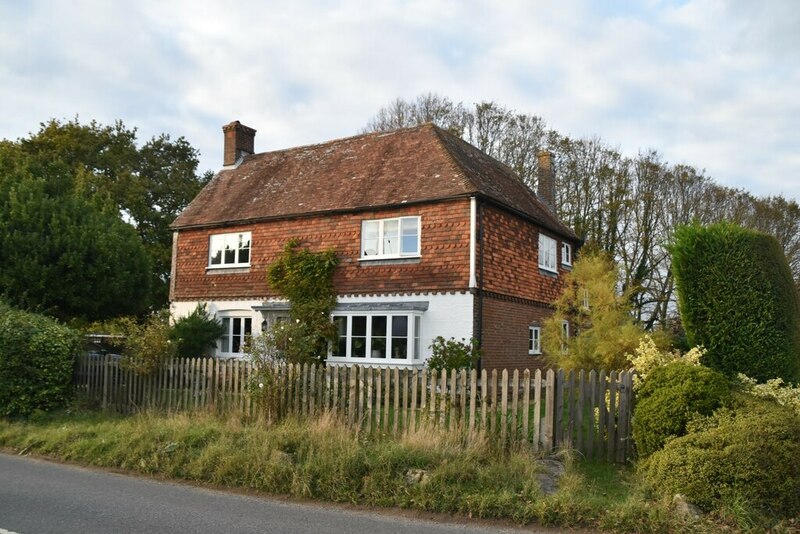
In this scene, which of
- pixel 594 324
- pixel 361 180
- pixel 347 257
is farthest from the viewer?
pixel 361 180

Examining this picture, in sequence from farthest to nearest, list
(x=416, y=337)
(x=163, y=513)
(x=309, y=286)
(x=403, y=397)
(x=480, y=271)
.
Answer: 1. (x=309, y=286)
2. (x=416, y=337)
3. (x=480, y=271)
4. (x=403, y=397)
5. (x=163, y=513)

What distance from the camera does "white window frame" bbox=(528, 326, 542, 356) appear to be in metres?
21.4

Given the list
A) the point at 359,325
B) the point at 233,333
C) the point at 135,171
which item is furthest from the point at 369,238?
the point at 135,171

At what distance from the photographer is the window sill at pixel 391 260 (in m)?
19.4

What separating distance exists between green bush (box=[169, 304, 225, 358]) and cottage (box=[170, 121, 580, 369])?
512 mm

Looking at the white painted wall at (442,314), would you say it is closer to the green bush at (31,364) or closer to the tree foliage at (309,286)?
the tree foliage at (309,286)

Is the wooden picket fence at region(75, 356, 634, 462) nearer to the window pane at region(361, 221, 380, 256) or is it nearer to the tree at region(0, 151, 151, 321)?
the tree at region(0, 151, 151, 321)

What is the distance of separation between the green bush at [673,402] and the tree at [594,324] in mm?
4054

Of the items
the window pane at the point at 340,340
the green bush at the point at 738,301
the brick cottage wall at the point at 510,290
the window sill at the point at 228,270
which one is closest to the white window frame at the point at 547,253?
the brick cottage wall at the point at 510,290

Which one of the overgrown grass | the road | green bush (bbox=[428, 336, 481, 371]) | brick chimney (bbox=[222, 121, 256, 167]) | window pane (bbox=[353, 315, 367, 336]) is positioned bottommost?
the road

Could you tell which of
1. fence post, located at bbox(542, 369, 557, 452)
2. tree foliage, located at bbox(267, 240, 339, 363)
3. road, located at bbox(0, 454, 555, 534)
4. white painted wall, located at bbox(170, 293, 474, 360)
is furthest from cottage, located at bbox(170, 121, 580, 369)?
road, located at bbox(0, 454, 555, 534)

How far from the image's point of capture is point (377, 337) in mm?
19516

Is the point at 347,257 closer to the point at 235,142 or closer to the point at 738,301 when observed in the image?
the point at 235,142

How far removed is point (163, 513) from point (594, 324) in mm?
10076
